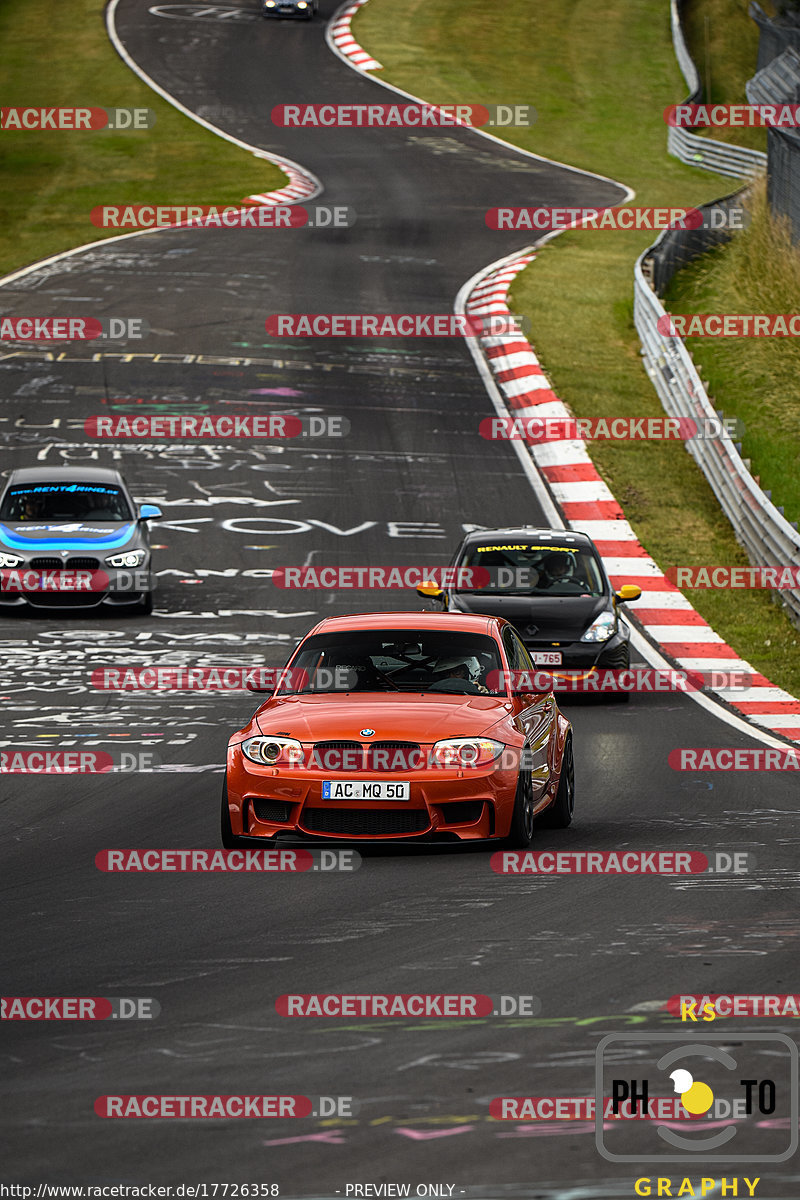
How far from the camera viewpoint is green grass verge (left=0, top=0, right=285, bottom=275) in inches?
1729

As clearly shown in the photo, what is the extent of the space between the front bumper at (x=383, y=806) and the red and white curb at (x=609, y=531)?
20.0 feet

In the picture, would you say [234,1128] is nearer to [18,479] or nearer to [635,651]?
[635,651]

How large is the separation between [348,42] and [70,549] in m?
46.3

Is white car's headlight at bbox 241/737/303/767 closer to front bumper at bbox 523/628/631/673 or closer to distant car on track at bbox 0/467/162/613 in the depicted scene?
front bumper at bbox 523/628/631/673

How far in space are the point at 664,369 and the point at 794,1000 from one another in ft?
77.9

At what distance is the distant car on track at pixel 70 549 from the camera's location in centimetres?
1995

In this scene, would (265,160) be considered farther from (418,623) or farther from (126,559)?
(418,623)

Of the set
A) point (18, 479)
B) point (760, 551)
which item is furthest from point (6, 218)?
point (760, 551)

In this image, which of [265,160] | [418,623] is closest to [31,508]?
[418,623]

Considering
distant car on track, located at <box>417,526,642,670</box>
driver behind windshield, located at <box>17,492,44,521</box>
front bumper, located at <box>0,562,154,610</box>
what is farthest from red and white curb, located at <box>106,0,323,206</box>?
distant car on track, located at <box>417,526,642,670</box>

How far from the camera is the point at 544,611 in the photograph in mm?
17141

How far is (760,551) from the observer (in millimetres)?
21984

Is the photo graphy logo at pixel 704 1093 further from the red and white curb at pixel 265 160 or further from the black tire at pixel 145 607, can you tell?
the red and white curb at pixel 265 160

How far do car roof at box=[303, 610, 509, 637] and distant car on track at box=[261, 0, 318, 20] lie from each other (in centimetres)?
5854
